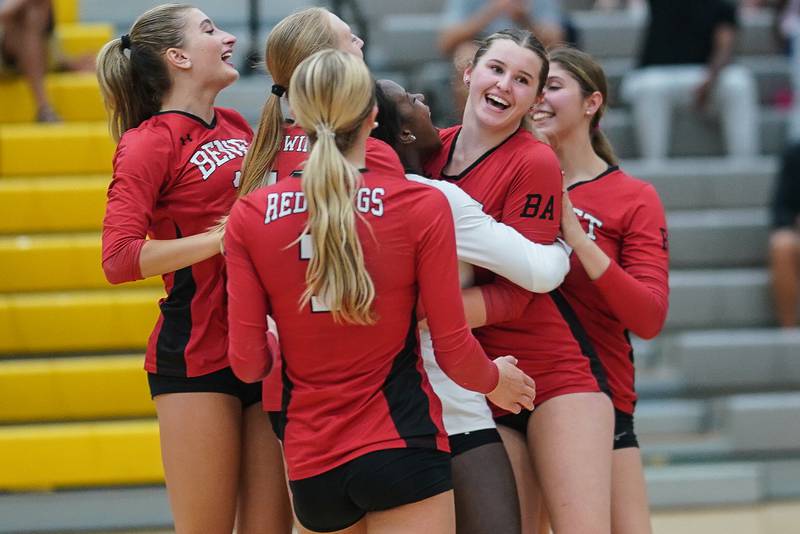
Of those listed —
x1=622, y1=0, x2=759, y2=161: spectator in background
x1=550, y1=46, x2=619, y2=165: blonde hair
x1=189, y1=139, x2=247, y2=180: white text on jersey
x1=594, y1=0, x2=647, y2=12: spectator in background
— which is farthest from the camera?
x1=594, y1=0, x2=647, y2=12: spectator in background

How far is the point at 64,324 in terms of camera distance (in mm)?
5332

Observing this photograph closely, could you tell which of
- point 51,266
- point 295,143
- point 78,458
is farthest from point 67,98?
point 295,143

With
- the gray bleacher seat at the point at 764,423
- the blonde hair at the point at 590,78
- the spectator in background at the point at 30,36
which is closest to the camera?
the blonde hair at the point at 590,78

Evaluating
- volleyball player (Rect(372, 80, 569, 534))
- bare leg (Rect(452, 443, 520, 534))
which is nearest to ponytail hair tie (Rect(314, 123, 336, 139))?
volleyball player (Rect(372, 80, 569, 534))

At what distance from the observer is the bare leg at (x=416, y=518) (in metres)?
2.27

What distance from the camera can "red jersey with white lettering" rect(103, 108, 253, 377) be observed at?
2.70m

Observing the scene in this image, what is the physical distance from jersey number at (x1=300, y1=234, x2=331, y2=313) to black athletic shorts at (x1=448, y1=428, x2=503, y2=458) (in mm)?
568

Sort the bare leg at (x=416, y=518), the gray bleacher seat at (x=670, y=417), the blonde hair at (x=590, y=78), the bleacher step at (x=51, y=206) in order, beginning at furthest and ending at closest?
the bleacher step at (x=51, y=206) < the gray bleacher seat at (x=670, y=417) < the blonde hair at (x=590, y=78) < the bare leg at (x=416, y=518)

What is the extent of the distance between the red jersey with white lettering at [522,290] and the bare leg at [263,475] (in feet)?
1.73

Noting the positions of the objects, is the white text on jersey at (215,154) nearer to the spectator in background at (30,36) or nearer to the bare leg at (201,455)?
the bare leg at (201,455)

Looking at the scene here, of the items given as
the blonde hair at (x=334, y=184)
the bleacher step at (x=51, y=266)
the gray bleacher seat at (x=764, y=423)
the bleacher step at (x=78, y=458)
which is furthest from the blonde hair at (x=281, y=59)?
the gray bleacher seat at (x=764, y=423)

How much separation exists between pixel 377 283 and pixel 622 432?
1.06 metres

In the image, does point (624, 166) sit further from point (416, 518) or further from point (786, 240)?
point (416, 518)

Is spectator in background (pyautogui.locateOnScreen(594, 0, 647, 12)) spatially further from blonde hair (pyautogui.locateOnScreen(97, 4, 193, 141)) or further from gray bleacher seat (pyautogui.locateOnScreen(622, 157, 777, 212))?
blonde hair (pyautogui.locateOnScreen(97, 4, 193, 141))
